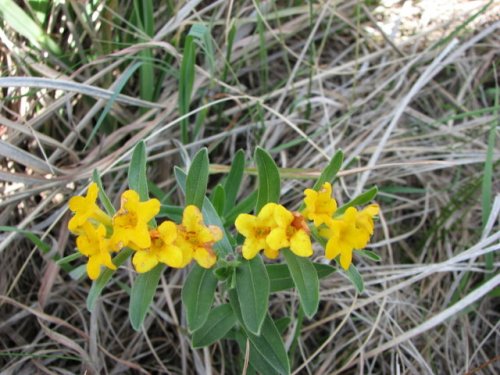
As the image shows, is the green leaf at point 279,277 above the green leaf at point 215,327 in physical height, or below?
above

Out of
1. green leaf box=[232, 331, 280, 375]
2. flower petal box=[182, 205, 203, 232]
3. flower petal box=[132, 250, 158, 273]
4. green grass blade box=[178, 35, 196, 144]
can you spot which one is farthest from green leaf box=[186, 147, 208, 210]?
green grass blade box=[178, 35, 196, 144]

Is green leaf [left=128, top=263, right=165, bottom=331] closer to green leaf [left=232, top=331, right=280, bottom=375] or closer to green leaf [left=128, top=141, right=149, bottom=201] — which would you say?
green leaf [left=128, top=141, right=149, bottom=201]

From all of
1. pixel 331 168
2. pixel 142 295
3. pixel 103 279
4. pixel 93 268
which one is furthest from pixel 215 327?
pixel 331 168

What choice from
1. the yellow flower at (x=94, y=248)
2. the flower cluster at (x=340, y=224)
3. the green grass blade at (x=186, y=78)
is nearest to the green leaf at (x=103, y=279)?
the yellow flower at (x=94, y=248)

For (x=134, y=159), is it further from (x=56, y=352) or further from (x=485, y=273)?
(x=485, y=273)

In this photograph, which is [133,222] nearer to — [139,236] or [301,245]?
[139,236]

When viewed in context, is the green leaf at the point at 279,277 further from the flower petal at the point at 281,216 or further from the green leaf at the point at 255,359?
the flower petal at the point at 281,216

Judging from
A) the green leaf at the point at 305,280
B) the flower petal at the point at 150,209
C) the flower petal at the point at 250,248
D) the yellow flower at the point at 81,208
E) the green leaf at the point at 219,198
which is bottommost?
the green leaf at the point at 305,280
